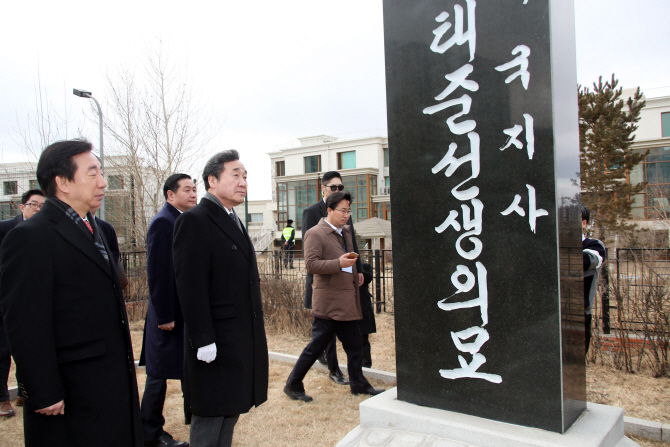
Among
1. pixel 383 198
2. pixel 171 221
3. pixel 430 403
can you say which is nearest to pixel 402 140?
pixel 430 403

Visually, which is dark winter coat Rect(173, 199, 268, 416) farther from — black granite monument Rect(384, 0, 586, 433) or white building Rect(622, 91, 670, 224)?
white building Rect(622, 91, 670, 224)

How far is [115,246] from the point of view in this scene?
13.5 feet

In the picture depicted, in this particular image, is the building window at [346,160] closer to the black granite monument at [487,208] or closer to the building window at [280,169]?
Answer: the building window at [280,169]

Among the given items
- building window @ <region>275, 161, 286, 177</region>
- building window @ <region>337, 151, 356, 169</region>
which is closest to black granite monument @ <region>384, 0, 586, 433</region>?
building window @ <region>337, 151, 356, 169</region>

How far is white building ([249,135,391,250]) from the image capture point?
36594 millimetres

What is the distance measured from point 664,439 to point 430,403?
5.52ft

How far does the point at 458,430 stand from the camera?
7.25 ft

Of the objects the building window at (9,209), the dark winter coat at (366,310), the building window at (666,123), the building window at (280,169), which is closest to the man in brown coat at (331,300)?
the dark winter coat at (366,310)

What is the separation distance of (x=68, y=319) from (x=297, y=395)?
2.36 m

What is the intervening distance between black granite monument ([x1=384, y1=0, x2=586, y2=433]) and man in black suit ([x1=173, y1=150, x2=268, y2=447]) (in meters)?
0.84

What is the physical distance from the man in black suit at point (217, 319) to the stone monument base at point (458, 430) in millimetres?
644

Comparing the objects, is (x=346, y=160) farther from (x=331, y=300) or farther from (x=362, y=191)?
(x=331, y=300)

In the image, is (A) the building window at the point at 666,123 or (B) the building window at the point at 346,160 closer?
(A) the building window at the point at 666,123

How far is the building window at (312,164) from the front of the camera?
40.1 m
